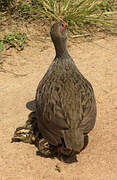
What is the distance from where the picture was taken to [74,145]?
4.34 meters

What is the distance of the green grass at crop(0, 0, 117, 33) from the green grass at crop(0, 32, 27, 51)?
33.7 inches

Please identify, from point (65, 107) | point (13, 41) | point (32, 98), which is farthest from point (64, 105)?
point (13, 41)

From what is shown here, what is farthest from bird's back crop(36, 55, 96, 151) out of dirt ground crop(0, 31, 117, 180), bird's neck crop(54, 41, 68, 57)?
dirt ground crop(0, 31, 117, 180)

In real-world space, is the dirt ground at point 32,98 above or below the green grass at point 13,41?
below

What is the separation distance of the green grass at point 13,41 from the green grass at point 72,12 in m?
0.86

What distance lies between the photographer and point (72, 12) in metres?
8.59

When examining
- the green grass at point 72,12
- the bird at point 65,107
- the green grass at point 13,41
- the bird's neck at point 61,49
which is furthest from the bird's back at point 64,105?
the green grass at point 72,12

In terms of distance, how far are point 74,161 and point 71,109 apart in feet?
2.56

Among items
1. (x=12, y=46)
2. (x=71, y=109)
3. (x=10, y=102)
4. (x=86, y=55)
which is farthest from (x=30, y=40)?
(x=71, y=109)

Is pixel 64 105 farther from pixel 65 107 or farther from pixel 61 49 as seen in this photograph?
pixel 61 49

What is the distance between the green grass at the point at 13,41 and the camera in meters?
7.83

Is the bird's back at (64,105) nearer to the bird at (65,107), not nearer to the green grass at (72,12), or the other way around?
the bird at (65,107)

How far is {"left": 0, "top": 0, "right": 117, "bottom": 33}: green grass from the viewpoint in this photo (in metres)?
8.50

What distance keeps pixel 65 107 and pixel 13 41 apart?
150 inches
